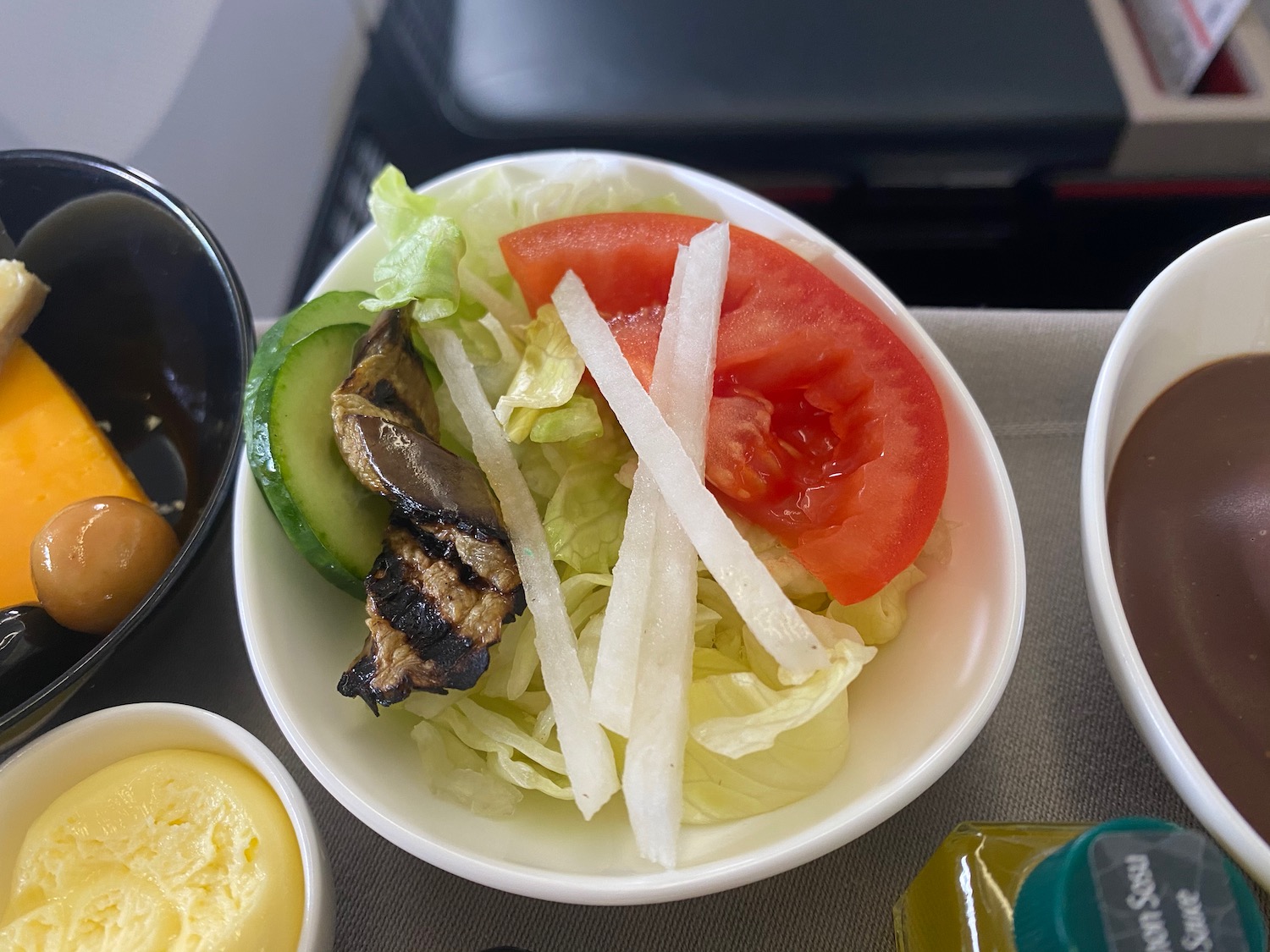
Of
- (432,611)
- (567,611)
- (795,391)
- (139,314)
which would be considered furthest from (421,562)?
(139,314)

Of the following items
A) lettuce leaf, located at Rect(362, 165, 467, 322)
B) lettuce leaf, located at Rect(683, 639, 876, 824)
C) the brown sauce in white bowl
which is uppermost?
lettuce leaf, located at Rect(362, 165, 467, 322)

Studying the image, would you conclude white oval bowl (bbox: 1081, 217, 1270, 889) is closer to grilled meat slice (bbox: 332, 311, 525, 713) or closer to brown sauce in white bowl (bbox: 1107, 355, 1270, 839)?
brown sauce in white bowl (bbox: 1107, 355, 1270, 839)

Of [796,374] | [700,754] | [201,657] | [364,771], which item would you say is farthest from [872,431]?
[201,657]

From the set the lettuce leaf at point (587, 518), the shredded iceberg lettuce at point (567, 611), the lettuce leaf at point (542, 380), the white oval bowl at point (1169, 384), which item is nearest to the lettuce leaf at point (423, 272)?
the shredded iceberg lettuce at point (567, 611)

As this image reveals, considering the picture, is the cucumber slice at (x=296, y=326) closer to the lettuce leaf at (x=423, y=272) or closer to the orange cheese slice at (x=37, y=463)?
the lettuce leaf at (x=423, y=272)

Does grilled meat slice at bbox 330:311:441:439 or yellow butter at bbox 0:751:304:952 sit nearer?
yellow butter at bbox 0:751:304:952

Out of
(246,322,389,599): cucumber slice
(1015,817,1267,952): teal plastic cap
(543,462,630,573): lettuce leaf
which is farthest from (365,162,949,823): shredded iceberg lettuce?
(1015,817,1267,952): teal plastic cap
